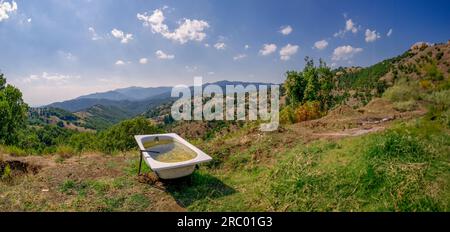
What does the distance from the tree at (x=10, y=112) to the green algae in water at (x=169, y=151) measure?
43.2 ft

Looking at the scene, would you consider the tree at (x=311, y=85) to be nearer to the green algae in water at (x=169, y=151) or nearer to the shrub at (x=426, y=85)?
the shrub at (x=426, y=85)

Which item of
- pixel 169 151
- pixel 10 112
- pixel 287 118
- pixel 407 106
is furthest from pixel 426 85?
pixel 10 112

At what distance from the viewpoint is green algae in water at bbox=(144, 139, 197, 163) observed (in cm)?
571

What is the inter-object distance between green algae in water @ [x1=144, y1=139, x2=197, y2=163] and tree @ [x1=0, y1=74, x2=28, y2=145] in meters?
13.2

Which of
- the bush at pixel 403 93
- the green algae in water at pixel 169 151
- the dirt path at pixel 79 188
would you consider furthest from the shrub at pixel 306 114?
the dirt path at pixel 79 188

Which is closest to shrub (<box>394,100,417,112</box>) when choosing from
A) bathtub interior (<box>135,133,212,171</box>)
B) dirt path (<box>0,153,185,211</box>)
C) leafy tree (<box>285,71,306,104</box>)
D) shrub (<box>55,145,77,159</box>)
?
leafy tree (<box>285,71,306,104</box>)

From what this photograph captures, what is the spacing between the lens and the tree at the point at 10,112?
590 inches

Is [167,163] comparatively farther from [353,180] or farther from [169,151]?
[353,180]

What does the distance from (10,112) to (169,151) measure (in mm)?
13968

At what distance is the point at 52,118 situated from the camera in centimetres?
9644

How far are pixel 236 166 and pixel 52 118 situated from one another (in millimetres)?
111164
